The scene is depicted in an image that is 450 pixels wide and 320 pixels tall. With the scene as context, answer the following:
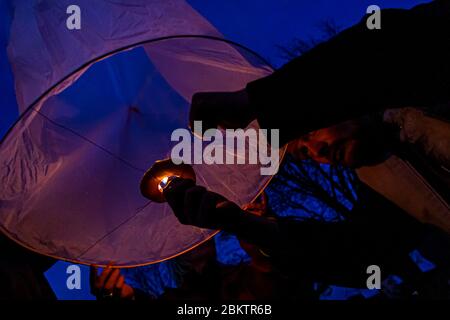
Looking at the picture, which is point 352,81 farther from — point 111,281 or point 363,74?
point 111,281

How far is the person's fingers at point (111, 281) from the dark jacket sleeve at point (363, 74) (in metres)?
1.59

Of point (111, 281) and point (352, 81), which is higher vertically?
point (352, 81)

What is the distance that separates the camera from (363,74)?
102 cm

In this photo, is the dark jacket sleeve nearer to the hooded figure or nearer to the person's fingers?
the hooded figure

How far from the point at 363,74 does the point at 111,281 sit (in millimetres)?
1874

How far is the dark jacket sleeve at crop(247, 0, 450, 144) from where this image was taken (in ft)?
3.35

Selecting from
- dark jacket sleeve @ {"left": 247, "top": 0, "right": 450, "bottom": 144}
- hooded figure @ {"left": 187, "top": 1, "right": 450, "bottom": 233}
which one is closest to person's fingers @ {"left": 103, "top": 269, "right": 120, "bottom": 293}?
hooded figure @ {"left": 187, "top": 1, "right": 450, "bottom": 233}

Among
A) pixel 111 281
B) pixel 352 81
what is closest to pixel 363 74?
pixel 352 81

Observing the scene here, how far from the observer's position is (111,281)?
219 centimetres

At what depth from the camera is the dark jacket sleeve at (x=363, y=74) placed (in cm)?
102

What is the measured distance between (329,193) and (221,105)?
38.4 feet

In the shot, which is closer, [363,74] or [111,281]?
[363,74]
